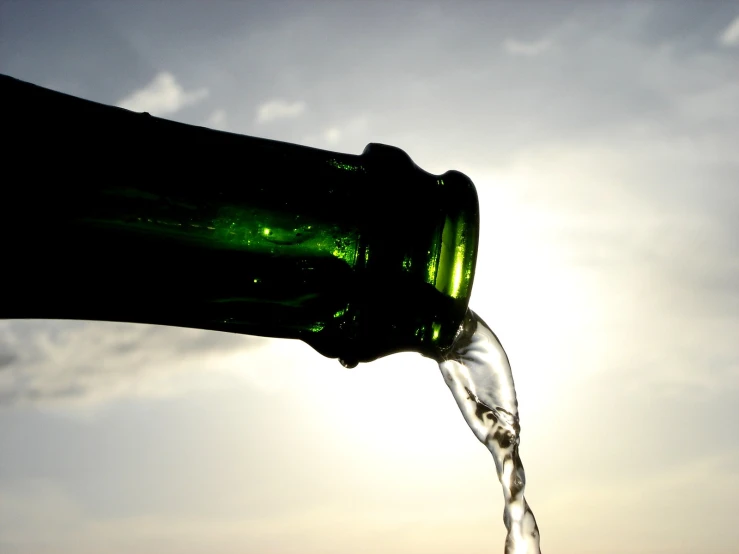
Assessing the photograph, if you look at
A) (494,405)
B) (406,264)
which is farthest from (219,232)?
(494,405)

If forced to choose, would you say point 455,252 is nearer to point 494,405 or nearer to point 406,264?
point 406,264

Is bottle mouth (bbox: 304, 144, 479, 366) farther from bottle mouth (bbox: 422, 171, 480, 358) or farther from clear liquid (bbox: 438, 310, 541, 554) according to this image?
clear liquid (bbox: 438, 310, 541, 554)

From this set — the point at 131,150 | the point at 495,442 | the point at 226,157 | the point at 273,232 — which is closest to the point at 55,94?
the point at 131,150

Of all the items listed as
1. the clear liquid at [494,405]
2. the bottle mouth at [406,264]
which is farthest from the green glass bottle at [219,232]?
the clear liquid at [494,405]

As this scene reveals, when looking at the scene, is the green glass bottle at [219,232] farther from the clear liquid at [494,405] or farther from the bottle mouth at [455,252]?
the clear liquid at [494,405]

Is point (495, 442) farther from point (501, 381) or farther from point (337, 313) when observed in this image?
point (337, 313)
